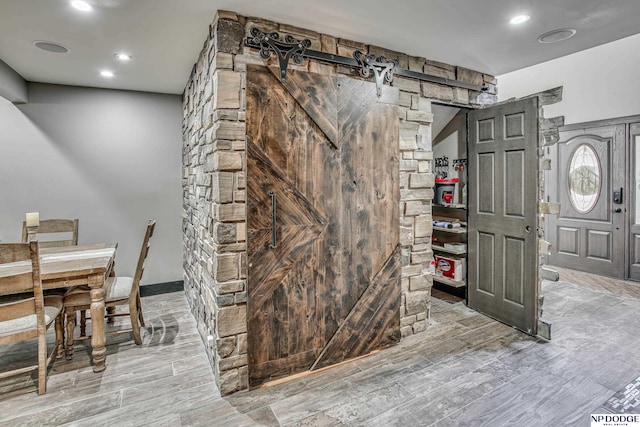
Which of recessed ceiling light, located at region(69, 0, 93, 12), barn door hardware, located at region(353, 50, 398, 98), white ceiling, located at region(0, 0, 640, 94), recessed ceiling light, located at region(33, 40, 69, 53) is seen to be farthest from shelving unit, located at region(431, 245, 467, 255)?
recessed ceiling light, located at region(33, 40, 69, 53)

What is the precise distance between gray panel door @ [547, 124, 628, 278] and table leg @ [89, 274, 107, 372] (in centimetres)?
598

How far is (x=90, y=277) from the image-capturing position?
99.5 inches

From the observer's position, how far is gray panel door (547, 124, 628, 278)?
4.68 m

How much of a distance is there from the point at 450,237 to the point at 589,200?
2413mm

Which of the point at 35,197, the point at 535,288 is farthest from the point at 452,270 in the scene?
the point at 35,197

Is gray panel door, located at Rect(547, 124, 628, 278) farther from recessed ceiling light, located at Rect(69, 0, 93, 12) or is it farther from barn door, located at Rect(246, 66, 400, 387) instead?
recessed ceiling light, located at Rect(69, 0, 93, 12)

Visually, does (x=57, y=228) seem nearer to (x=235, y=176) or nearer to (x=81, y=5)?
(x=81, y=5)

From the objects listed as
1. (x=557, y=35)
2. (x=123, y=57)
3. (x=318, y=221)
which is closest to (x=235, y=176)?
(x=318, y=221)

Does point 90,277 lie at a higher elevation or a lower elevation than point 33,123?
lower

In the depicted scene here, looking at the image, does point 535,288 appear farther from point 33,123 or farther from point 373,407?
point 33,123

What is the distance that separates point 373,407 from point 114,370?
1.92 meters

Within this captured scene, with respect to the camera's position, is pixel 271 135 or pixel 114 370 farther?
pixel 114 370

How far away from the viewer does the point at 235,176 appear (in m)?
2.23

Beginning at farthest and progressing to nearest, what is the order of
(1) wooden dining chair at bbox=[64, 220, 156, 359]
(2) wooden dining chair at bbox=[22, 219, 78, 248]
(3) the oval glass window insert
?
(3) the oval glass window insert → (2) wooden dining chair at bbox=[22, 219, 78, 248] → (1) wooden dining chair at bbox=[64, 220, 156, 359]
